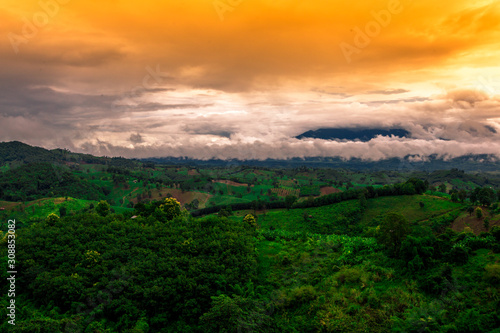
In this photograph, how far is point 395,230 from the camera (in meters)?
41.5

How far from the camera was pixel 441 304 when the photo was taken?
92.4ft

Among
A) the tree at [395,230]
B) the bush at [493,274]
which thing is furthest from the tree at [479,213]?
the bush at [493,274]

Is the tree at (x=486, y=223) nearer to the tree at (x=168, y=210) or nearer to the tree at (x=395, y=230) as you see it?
the tree at (x=395, y=230)

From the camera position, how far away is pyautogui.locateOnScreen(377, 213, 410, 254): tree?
40938 mm

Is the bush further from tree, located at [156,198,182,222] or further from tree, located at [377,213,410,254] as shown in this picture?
tree, located at [156,198,182,222]

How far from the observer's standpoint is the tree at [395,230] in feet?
134

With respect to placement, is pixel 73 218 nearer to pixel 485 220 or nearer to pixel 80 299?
pixel 80 299

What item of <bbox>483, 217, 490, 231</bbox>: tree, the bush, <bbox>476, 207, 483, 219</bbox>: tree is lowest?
<bbox>483, 217, 490, 231</bbox>: tree

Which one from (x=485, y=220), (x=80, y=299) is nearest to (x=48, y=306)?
(x=80, y=299)

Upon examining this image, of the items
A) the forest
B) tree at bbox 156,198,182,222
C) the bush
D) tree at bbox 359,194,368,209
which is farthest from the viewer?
tree at bbox 359,194,368,209

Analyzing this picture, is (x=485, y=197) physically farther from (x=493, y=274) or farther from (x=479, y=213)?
(x=493, y=274)

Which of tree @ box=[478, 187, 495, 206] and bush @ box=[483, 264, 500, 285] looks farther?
tree @ box=[478, 187, 495, 206]

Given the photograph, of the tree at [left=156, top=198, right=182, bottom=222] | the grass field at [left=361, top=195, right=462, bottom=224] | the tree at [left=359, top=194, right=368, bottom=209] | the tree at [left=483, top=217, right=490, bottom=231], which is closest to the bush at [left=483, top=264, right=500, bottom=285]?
the tree at [left=156, top=198, right=182, bottom=222]

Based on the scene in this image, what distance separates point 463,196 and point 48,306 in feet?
417
